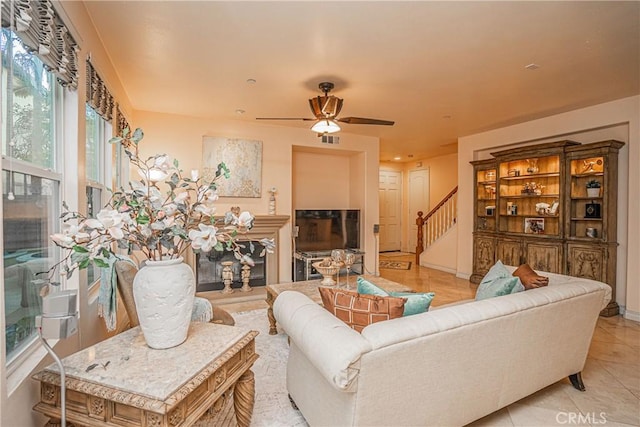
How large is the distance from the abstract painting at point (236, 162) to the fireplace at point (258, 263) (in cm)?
50

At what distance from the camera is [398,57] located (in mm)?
2773

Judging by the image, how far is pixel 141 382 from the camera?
3.62 feet

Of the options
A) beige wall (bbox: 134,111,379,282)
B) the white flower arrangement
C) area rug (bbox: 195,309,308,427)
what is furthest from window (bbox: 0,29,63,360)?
beige wall (bbox: 134,111,379,282)

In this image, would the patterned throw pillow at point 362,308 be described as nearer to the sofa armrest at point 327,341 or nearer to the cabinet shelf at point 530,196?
the sofa armrest at point 327,341

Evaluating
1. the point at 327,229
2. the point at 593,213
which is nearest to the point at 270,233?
the point at 327,229

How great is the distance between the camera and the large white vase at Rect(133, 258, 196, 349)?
1.27 metres

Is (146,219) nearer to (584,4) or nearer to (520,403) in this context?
(520,403)

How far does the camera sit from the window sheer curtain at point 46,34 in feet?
4.02

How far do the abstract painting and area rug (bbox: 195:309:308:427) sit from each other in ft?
7.52

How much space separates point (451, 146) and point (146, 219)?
6.69 metres

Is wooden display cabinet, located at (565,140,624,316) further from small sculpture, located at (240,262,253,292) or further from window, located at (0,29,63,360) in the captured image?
window, located at (0,29,63,360)

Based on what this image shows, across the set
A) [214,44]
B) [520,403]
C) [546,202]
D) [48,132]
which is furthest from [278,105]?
[546,202]

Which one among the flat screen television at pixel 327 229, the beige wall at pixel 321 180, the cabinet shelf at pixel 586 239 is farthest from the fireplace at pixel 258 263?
the cabinet shelf at pixel 586 239

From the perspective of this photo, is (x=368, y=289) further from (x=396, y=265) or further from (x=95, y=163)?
(x=396, y=265)
